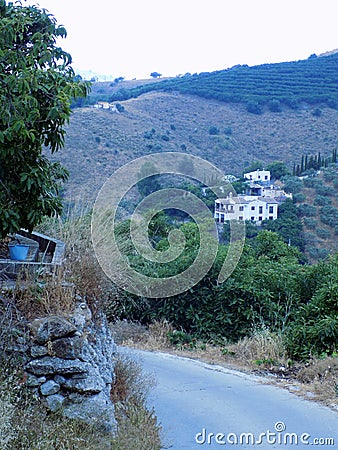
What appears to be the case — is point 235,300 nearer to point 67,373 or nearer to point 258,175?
point 67,373

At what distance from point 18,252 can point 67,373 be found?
70.8 inches

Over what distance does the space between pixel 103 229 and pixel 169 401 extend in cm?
399

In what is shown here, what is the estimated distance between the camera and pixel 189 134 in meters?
39.5

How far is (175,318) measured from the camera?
1074 cm

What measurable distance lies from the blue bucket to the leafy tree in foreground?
70cm

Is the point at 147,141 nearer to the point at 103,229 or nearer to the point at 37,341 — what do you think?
the point at 103,229

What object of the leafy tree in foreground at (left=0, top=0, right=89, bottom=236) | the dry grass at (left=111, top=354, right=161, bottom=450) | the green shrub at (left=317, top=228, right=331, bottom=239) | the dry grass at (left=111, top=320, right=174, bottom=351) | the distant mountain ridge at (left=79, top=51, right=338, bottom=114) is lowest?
the green shrub at (left=317, top=228, right=331, bottom=239)

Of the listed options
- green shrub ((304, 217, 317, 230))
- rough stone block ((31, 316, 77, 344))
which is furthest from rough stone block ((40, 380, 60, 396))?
green shrub ((304, 217, 317, 230))

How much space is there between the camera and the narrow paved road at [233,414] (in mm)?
5355

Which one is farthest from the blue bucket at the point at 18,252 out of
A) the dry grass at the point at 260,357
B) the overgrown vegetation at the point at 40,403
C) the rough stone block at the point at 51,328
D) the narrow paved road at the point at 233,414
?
the dry grass at the point at 260,357

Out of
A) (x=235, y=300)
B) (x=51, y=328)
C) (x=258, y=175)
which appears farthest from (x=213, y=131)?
(x=51, y=328)

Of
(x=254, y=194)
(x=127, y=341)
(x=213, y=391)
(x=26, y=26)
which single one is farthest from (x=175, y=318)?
(x=254, y=194)

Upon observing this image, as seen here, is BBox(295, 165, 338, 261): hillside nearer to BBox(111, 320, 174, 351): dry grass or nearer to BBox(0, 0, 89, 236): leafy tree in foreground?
BBox(111, 320, 174, 351): dry grass

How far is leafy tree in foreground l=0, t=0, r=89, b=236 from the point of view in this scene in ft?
16.1
